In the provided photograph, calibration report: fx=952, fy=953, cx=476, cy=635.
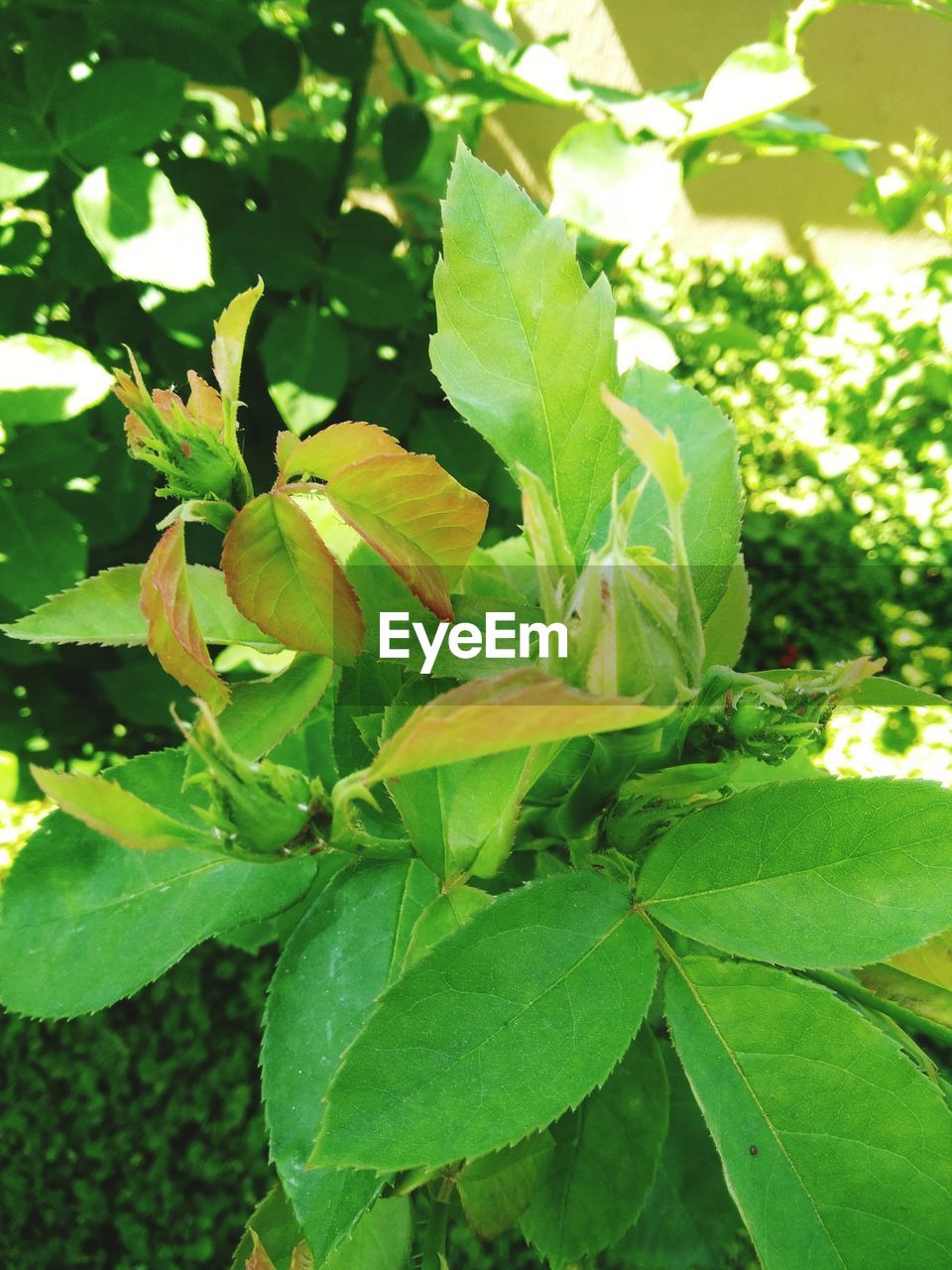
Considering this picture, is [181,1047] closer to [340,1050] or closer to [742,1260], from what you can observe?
[742,1260]

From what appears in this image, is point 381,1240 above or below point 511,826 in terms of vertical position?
below

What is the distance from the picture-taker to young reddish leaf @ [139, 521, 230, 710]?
1.00 feet

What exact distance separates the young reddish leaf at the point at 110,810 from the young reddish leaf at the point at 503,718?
0.07m

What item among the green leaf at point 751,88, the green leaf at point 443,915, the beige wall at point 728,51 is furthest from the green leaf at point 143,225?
the beige wall at point 728,51

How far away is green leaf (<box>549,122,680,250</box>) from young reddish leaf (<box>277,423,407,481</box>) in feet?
2.17

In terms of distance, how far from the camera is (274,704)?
1.33 ft

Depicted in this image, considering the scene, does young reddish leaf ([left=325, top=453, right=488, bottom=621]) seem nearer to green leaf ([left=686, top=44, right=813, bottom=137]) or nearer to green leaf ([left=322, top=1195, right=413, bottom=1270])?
green leaf ([left=322, top=1195, right=413, bottom=1270])

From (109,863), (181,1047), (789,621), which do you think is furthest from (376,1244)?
(789,621)

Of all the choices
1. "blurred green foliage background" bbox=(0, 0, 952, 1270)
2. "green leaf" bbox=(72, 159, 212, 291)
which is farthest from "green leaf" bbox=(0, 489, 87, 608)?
"green leaf" bbox=(72, 159, 212, 291)

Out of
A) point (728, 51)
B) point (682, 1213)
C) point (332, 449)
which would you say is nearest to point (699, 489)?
point (332, 449)

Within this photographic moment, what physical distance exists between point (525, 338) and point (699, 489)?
106 millimetres

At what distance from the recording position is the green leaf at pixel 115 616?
0.39m

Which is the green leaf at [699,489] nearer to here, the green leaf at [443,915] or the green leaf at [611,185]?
the green leaf at [443,915]

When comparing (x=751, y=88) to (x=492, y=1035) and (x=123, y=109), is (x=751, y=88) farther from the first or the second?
(x=492, y=1035)
